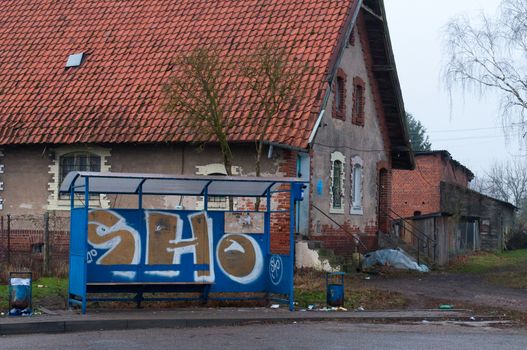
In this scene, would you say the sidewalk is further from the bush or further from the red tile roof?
the bush

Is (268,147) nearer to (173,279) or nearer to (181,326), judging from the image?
(173,279)

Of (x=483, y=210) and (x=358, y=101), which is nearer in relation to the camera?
(x=358, y=101)

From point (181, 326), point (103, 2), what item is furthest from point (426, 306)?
point (103, 2)

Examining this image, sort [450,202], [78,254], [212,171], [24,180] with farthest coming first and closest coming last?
[450,202] → [24,180] → [212,171] → [78,254]

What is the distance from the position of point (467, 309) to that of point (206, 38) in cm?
1431

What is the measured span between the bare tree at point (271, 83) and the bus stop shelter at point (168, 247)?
606 cm

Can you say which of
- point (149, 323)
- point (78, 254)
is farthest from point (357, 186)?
point (149, 323)

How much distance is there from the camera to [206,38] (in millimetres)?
31062

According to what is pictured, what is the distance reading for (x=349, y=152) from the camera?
32594 millimetres

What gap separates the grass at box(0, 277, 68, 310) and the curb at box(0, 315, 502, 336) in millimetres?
2253

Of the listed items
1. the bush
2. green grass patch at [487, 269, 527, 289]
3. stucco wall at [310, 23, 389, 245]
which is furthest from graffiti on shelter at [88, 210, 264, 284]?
the bush

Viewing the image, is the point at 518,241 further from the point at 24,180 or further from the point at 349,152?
the point at 24,180

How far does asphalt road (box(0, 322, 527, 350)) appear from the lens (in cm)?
1355

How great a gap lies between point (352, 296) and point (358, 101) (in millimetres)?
13395
